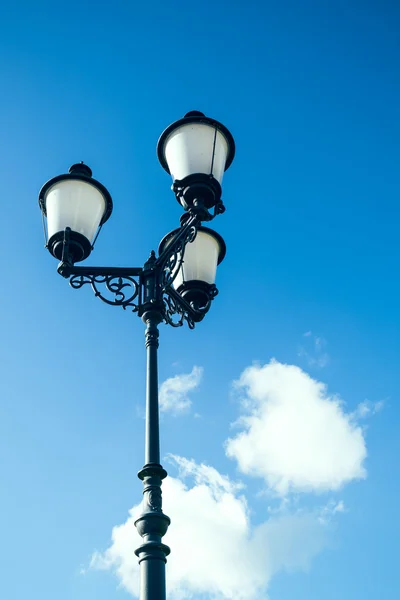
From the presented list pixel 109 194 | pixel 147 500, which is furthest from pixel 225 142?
pixel 147 500

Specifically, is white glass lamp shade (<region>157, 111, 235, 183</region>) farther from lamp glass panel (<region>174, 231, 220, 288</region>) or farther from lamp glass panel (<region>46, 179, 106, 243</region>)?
lamp glass panel (<region>174, 231, 220, 288</region>)

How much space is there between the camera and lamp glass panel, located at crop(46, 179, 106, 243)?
634 cm

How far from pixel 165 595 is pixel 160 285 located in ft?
8.75

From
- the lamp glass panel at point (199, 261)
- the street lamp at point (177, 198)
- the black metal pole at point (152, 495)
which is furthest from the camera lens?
the lamp glass panel at point (199, 261)

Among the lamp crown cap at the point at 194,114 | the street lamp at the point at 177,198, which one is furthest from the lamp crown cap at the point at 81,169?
the lamp crown cap at the point at 194,114

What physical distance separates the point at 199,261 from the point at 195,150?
1376 mm

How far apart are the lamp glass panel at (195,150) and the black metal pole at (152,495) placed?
49.1 inches

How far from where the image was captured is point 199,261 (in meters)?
7.30

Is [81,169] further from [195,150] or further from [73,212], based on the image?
[195,150]

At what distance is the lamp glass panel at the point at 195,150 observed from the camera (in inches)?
248

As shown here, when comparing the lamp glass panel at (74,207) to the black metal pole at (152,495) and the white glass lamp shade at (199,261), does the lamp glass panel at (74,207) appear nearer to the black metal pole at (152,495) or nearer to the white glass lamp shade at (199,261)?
the black metal pole at (152,495)

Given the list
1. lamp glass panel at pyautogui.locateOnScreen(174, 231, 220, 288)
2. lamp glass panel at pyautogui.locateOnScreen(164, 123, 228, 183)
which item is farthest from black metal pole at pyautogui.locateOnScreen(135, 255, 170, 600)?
lamp glass panel at pyautogui.locateOnScreen(174, 231, 220, 288)

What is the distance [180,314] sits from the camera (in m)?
6.95

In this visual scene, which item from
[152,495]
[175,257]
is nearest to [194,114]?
[175,257]
